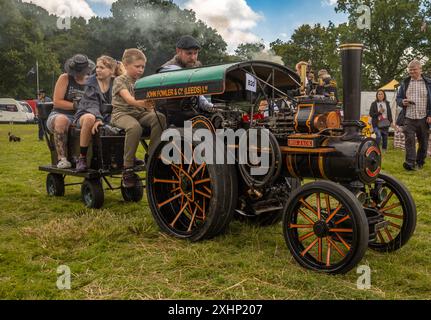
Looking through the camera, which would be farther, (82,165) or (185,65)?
(82,165)

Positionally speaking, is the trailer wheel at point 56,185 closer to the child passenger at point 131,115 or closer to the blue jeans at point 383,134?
the child passenger at point 131,115

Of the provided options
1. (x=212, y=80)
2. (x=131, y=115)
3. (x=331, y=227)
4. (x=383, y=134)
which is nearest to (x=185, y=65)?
(x=131, y=115)

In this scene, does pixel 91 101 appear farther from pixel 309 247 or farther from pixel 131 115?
pixel 309 247

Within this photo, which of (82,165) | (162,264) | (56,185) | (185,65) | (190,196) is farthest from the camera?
(56,185)

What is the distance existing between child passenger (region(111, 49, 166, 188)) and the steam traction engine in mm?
772

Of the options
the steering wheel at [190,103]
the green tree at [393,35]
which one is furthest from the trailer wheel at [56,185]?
the green tree at [393,35]

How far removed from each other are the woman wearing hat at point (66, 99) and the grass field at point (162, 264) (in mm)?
1015

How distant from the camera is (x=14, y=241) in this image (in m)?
4.01

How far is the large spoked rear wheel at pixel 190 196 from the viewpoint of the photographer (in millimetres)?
3748

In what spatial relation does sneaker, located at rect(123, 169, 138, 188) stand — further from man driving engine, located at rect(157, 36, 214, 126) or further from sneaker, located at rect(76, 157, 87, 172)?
man driving engine, located at rect(157, 36, 214, 126)

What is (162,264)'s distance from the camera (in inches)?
135

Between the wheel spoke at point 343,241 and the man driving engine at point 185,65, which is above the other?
the man driving engine at point 185,65

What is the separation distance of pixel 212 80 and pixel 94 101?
251 cm
